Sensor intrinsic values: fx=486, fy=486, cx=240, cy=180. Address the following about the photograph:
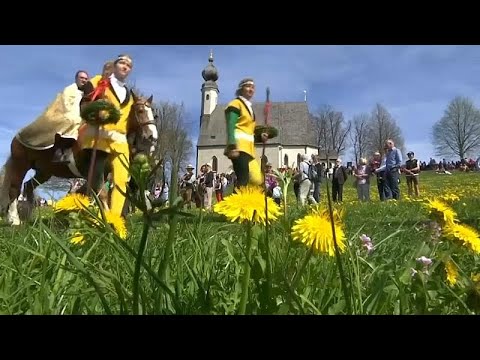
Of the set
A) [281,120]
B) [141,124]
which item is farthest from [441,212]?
[141,124]

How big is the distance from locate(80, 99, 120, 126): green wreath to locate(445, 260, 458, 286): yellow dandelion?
2.29 meters

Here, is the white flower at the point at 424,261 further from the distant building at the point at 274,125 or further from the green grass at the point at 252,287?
the distant building at the point at 274,125

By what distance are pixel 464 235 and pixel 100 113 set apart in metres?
2.45

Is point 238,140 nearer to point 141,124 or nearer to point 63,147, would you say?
point 141,124

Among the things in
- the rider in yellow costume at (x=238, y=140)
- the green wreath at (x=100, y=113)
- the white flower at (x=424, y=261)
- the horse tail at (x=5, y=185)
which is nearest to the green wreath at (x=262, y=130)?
the white flower at (x=424, y=261)

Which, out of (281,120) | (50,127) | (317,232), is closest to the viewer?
(317,232)

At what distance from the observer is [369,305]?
79 centimetres

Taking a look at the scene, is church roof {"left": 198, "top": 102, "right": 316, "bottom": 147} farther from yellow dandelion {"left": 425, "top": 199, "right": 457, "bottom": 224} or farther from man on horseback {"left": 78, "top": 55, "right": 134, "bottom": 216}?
man on horseback {"left": 78, "top": 55, "right": 134, "bottom": 216}

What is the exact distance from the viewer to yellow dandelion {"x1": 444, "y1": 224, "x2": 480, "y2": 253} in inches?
36.9

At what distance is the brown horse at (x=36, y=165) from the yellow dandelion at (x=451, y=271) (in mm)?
2677

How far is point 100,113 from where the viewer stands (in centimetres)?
297
